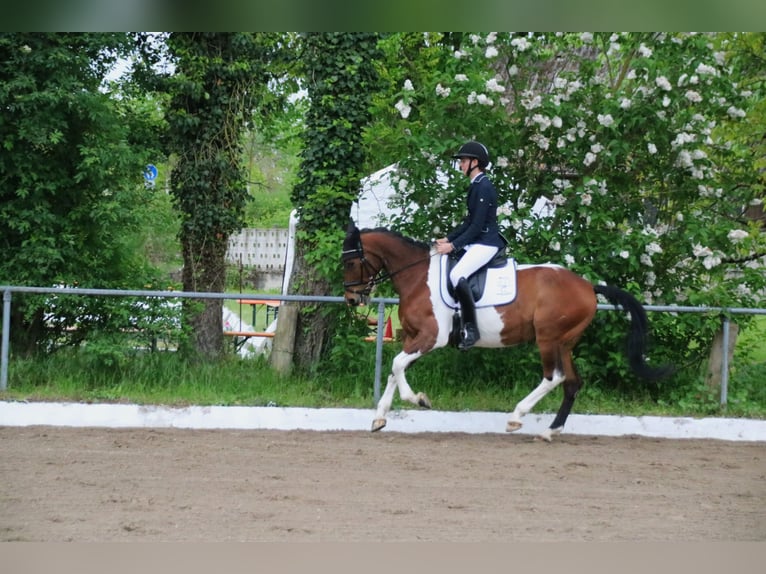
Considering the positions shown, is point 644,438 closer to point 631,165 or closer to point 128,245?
point 631,165

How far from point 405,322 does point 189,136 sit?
14.4 feet

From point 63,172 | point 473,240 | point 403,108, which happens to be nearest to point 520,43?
point 403,108

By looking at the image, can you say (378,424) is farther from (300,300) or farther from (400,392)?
(300,300)

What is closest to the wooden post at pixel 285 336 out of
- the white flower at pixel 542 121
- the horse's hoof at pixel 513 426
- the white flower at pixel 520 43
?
the horse's hoof at pixel 513 426

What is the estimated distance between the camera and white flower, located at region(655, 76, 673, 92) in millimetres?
9719

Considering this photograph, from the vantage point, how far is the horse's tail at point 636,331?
9.01 meters

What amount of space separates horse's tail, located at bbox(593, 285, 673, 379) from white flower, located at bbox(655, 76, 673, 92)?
2.35m

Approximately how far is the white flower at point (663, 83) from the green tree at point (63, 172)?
5.70m

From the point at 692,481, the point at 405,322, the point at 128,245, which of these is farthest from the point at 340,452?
the point at 128,245

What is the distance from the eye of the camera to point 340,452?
8031 mm

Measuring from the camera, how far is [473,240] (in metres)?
8.58

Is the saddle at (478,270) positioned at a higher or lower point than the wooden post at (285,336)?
higher

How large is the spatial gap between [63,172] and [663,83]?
665 cm

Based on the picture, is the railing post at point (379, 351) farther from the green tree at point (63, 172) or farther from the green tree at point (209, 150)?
the green tree at point (63, 172)
